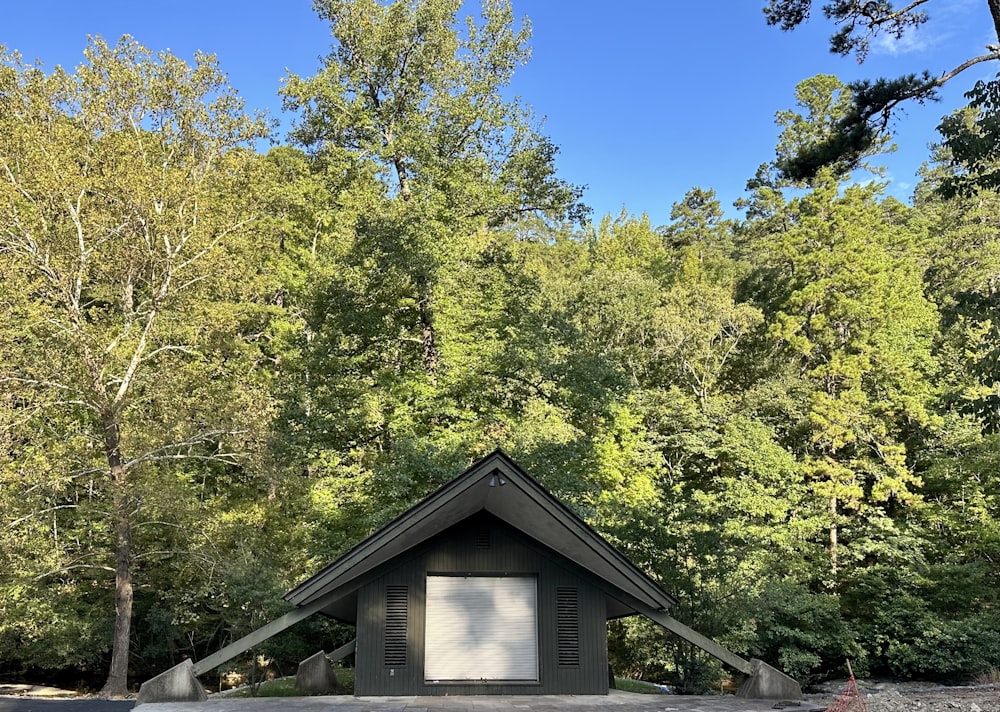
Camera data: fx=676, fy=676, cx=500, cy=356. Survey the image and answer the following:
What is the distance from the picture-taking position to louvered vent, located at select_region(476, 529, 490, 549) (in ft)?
32.9

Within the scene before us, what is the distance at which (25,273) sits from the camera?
1634 centimetres

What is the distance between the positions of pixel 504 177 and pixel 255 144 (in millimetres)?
8277

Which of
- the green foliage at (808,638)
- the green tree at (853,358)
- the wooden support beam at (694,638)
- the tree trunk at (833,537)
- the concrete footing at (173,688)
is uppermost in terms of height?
the green tree at (853,358)

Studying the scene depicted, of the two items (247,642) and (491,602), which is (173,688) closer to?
(247,642)

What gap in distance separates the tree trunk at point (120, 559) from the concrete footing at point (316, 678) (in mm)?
6231

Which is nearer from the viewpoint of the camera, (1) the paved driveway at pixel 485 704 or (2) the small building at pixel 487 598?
(1) the paved driveway at pixel 485 704

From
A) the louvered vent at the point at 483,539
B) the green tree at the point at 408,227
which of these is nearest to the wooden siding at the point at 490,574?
the louvered vent at the point at 483,539

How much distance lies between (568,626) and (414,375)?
1021cm

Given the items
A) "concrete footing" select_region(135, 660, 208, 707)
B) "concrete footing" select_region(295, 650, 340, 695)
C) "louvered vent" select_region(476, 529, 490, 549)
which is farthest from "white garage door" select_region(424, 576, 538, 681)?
"concrete footing" select_region(295, 650, 340, 695)

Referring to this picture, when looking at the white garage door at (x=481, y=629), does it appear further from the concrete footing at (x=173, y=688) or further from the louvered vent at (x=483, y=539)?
the concrete footing at (x=173, y=688)

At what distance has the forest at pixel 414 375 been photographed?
1567 centimetres

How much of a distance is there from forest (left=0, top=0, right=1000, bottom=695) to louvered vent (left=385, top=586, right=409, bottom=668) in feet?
18.2

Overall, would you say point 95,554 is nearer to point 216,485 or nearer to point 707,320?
point 216,485

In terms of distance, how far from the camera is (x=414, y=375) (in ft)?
61.9
